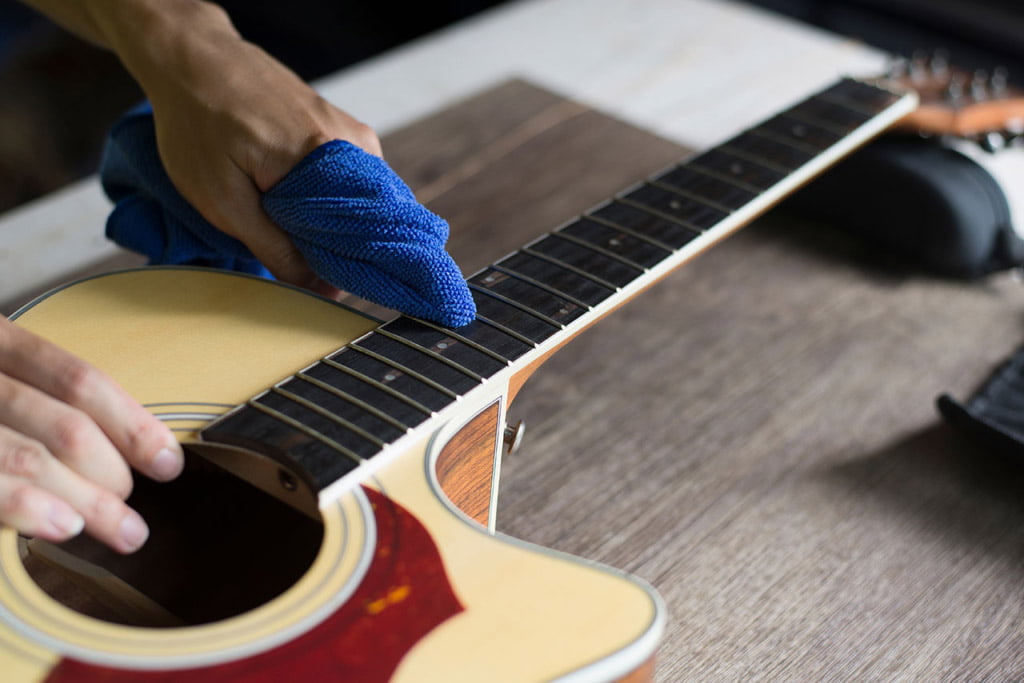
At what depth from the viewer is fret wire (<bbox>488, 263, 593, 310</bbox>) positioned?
604 millimetres

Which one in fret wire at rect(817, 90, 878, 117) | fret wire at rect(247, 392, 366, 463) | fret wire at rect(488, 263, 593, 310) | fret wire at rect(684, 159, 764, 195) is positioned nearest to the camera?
fret wire at rect(247, 392, 366, 463)

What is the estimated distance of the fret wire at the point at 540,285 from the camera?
60 centimetres

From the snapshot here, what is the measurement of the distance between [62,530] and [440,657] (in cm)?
19

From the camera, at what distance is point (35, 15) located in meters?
2.04

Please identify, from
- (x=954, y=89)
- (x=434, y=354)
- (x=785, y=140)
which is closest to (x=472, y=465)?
(x=434, y=354)

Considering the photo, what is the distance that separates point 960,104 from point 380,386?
65cm

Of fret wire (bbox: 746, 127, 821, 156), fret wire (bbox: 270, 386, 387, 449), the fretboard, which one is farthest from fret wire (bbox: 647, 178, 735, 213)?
fret wire (bbox: 270, 386, 387, 449)

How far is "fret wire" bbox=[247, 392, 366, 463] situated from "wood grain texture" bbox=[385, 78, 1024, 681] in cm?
18

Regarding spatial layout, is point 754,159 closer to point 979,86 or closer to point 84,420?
point 979,86

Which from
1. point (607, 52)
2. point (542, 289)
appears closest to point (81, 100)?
point (607, 52)

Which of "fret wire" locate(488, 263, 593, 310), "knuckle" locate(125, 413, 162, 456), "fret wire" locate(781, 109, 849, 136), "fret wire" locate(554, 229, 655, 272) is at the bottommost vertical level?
"knuckle" locate(125, 413, 162, 456)

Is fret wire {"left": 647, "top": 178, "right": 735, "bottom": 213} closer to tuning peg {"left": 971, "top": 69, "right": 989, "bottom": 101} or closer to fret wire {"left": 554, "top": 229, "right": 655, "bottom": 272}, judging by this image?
fret wire {"left": 554, "top": 229, "right": 655, "bottom": 272}

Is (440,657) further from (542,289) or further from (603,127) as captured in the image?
(603,127)

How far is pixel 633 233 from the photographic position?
676mm
